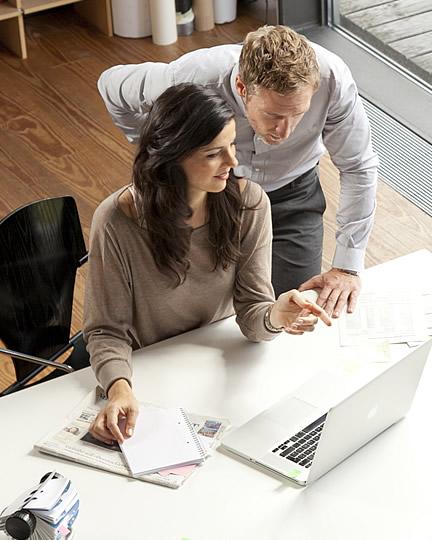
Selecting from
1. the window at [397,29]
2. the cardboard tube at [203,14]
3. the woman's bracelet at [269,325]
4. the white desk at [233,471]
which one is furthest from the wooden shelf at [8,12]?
the woman's bracelet at [269,325]

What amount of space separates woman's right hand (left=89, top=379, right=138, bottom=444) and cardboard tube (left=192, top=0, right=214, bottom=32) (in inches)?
139

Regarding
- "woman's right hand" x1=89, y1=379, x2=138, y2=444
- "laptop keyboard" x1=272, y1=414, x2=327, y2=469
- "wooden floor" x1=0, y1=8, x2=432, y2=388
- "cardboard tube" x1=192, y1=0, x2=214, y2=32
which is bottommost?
"wooden floor" x1=0, y1=8, x2=432, y2=388

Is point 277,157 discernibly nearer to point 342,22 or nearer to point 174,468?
point 174,468

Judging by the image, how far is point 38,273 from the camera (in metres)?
2.92

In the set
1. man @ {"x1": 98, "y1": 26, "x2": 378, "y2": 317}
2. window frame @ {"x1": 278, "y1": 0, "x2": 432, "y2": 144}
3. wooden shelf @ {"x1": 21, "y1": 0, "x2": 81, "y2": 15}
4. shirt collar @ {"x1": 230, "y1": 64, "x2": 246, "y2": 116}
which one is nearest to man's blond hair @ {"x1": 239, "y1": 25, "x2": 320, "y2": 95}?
man @ {"x1": 98, "y1": 26, "x2": 378, "y2": 317}

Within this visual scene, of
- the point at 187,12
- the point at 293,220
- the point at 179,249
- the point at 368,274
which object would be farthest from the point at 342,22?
the point at 179,249

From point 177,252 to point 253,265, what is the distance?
22cm

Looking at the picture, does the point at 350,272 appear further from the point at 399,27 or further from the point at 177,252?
Answer: the point at 399,27

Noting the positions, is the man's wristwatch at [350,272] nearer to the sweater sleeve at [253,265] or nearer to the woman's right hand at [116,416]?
the sweater sleeve at [253,265]

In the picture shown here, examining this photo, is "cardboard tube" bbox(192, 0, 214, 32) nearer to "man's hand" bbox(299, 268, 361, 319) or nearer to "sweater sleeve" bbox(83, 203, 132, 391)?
"man's hand" bbox(299, 268, 361, 319)

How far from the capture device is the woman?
2.46 meters

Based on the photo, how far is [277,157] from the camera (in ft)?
10.5

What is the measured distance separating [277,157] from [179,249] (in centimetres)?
73

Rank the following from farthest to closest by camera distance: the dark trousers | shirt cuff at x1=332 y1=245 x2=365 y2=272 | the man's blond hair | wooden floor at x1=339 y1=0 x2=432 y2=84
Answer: wooden floor at x1=339 y1=0 x2=432 y2=84 < the dark trousers < shirt cuff at x1=332 y1=245 x2=365 y2=272 < the man's blond hair
